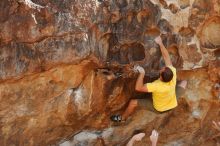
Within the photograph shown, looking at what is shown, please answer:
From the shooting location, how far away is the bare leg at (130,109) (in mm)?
5015

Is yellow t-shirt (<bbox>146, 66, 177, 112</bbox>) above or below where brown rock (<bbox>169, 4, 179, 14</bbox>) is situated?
below

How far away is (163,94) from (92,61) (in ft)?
2.55

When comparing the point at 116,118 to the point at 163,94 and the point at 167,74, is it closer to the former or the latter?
the point at 163,94

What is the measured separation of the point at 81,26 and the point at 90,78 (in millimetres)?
557

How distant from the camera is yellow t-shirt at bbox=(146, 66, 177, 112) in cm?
481

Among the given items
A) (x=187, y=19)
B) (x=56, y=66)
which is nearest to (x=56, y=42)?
(x=56, y=66)

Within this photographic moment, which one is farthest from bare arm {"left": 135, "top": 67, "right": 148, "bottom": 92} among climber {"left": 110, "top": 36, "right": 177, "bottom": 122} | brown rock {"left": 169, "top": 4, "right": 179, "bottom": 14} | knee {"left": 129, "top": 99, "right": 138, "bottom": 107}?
brown rock {"left": 169, "top": 4, "right": 179, "bottom": 14}

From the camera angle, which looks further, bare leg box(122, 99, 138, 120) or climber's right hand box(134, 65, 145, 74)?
bare leg box(122, 99, 138, 120)

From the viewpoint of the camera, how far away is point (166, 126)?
5344mm

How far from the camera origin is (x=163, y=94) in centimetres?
487

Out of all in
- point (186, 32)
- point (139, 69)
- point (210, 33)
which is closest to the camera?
point (139, 69)

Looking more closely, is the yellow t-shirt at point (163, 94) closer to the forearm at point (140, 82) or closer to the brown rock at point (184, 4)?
the forearm at point (140, 82)

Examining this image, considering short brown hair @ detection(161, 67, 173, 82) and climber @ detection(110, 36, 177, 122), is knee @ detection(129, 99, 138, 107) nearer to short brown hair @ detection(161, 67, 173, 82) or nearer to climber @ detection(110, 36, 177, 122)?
climber @ detection(110, 36, 177, 122)

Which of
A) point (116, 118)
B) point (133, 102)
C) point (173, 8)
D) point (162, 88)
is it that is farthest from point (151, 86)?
point (173, 8)
